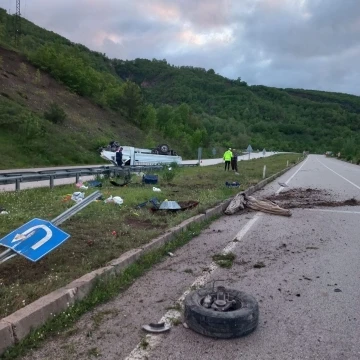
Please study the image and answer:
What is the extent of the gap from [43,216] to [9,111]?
28.5 metres

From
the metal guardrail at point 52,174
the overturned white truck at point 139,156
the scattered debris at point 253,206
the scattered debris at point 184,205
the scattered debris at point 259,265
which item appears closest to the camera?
the scattered debris at point 259,265

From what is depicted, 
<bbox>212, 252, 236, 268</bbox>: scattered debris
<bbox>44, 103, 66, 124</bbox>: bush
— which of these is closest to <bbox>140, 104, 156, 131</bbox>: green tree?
<bbox>44, 103, 66, 124</bbox>: bush

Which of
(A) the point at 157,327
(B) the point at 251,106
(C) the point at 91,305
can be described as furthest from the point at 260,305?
(B) the point at 251,106

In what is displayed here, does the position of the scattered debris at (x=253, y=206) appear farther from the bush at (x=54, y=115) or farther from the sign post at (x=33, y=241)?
the bush at (x=54, y=115)

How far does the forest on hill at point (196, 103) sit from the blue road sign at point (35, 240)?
4378 cm

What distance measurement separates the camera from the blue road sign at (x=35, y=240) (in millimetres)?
5199

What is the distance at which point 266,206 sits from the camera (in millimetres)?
11938

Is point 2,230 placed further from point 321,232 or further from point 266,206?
point 266,206

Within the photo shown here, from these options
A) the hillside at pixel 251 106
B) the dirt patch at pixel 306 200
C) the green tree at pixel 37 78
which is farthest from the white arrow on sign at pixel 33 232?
the hillside at pixel 251 106

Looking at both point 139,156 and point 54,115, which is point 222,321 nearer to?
point 139,156

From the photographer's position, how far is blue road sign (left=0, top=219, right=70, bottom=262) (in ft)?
17.1

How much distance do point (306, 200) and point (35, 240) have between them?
1104 centimetres

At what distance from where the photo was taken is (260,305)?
4.85 m

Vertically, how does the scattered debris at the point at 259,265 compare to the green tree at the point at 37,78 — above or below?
below
